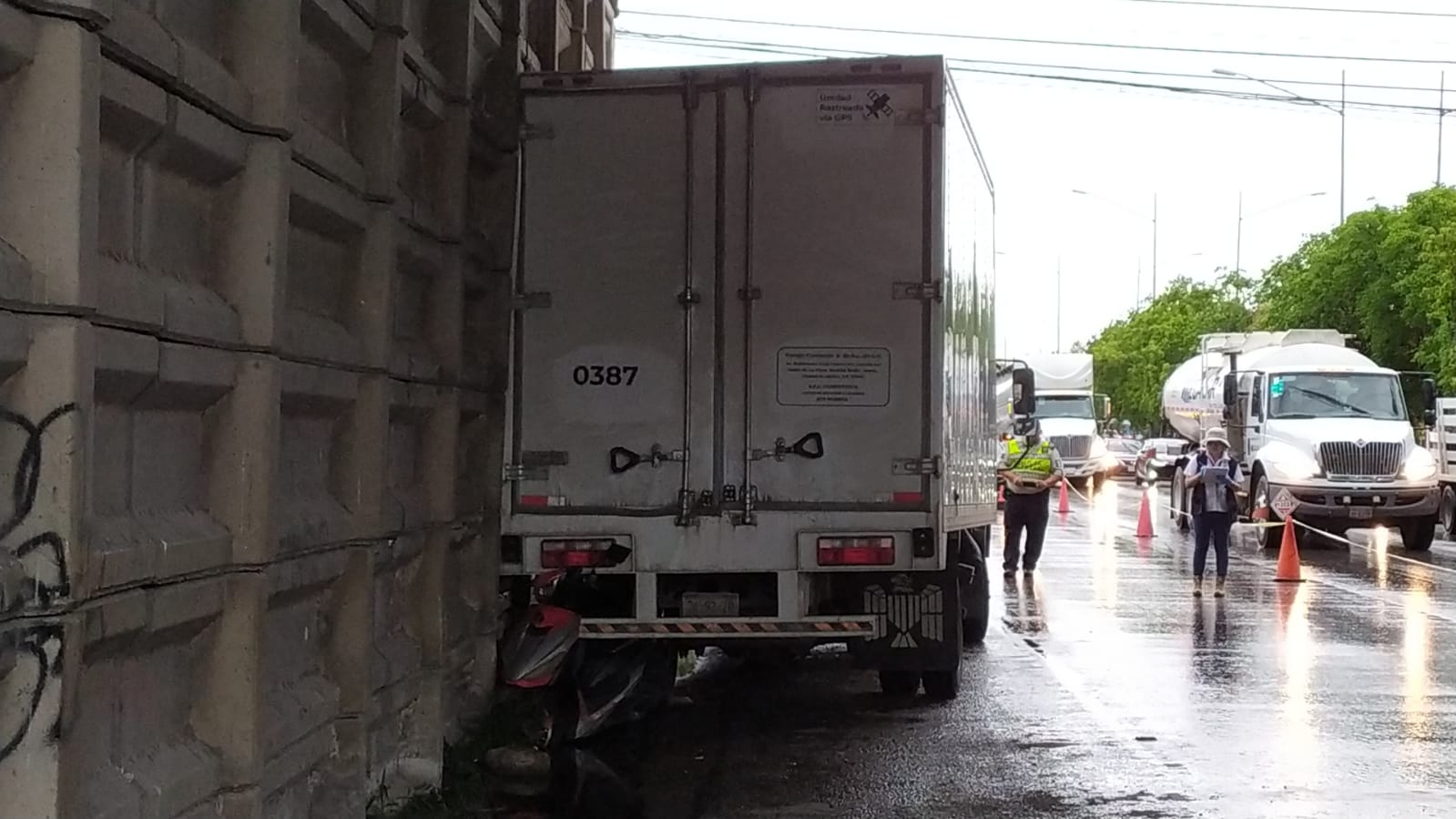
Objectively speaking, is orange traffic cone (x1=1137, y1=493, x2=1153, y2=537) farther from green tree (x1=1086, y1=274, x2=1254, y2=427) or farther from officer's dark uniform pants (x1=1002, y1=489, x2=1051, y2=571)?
green tree (x1=1086, y1=274, x2=1254, y2=427)

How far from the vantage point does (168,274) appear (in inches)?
171

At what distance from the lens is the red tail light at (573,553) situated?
847 centimetres

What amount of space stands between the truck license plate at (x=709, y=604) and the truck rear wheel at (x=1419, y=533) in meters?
18.7

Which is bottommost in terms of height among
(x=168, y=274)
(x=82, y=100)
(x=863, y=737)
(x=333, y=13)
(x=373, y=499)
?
(x=863, y=737)

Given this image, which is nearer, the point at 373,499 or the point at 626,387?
the point at 373,499

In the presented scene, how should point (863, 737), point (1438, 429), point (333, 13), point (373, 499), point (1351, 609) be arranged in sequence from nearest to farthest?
point (333, 13), point (373, 499), point (863, 737), point (1351, 609), point (1438, 429)

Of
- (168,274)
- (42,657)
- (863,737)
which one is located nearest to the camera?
(42,657)

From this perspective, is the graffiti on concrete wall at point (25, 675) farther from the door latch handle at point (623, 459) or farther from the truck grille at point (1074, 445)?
the truck grille at point (1074, 445)

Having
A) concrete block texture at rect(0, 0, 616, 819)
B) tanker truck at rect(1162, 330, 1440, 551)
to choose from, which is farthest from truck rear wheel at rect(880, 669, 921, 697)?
tanker truck at rect(1162, 330, 1440, 551)

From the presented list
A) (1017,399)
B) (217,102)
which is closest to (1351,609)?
(1017,399)

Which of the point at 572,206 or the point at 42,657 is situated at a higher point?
the point at 572,206

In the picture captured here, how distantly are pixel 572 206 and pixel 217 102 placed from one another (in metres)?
4.11

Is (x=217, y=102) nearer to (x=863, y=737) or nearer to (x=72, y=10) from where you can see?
(x=72, y=10)

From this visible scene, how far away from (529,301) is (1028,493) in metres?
9.83
